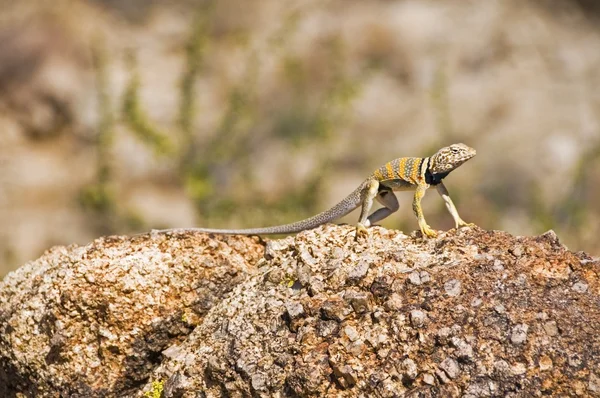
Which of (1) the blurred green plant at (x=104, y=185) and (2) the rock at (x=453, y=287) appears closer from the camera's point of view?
(2) the rock at (x=453, y=287)

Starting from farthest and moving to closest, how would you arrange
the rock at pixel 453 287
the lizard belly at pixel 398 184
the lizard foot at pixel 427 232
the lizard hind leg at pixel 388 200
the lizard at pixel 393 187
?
1. the lizard hind leg at pixel 388 200
2. the lizard belly at pixel 398 184
3. the lizard at pixel 393 187
4. the lizard foot at pixel 427 232
5. the rock at pixel 453 287

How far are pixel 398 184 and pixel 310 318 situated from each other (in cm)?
164

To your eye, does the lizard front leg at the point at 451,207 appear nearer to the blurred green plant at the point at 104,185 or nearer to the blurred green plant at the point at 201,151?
the blurred green plant at the point at 201,151

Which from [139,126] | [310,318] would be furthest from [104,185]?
[310,318]

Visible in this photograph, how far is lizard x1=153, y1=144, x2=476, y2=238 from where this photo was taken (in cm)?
518

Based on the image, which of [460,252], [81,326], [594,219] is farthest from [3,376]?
[594,219]

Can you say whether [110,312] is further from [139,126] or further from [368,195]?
[139,126]

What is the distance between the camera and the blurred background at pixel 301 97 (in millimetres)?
16141

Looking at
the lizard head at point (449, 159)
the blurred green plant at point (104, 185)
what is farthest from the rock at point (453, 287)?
the blurred green plant at point (104, 185)

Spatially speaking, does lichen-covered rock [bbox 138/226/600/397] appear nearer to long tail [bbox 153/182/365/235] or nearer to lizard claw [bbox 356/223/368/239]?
lizard claw [bbox 356/223/368/239]

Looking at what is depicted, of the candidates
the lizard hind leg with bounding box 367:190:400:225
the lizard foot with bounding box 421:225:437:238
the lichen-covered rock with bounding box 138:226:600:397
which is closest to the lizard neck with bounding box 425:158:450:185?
the lizard hind leg with bounding box 367:190:400:225

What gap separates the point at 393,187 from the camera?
5.49 meters

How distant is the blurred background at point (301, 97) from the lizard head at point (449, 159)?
9.44 meters

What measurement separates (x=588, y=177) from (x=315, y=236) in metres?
13.6
